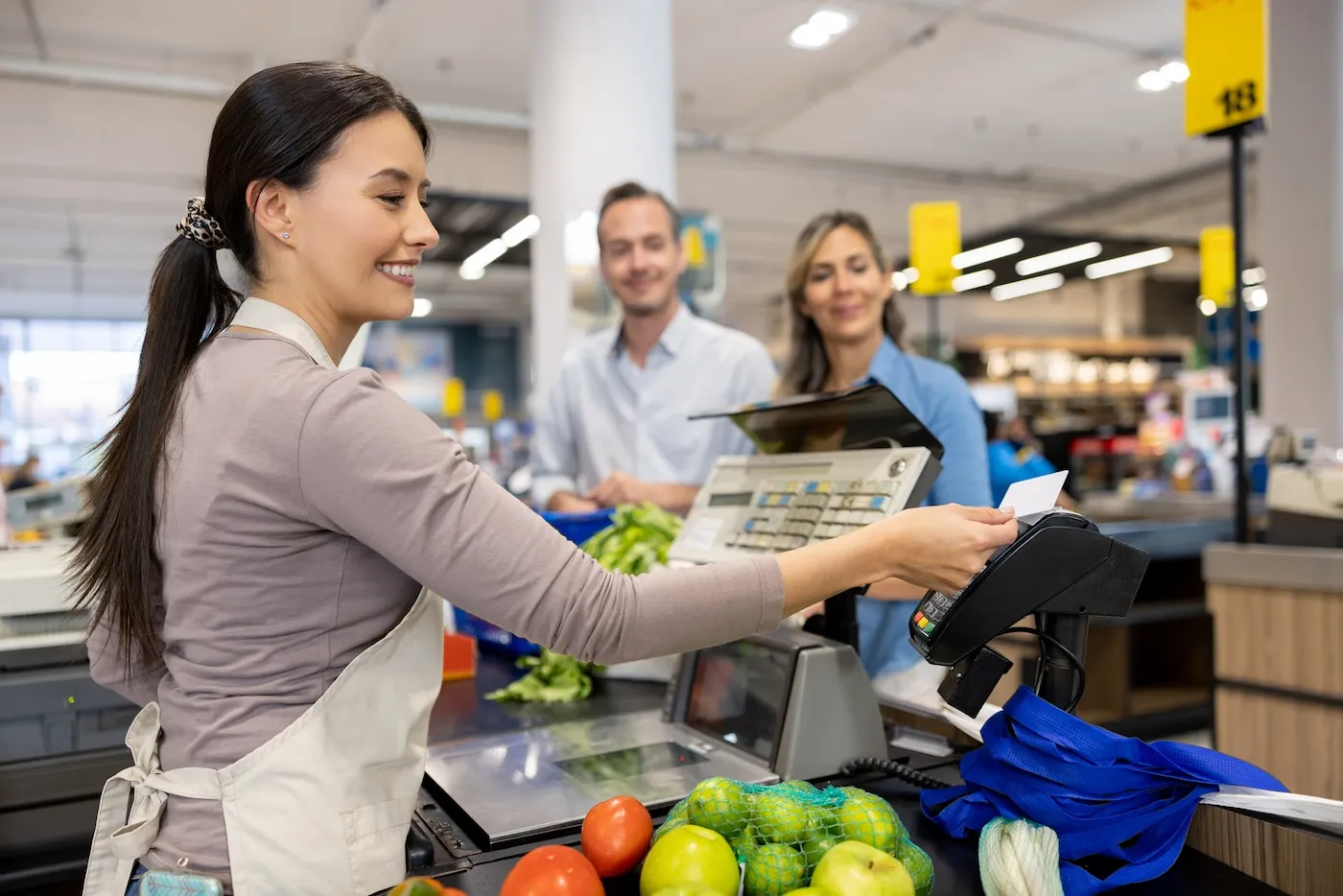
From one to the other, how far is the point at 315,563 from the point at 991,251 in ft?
43.5

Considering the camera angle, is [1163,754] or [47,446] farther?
[47,446]

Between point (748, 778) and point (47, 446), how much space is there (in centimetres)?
1795

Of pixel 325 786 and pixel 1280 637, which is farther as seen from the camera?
pixel 1280 637

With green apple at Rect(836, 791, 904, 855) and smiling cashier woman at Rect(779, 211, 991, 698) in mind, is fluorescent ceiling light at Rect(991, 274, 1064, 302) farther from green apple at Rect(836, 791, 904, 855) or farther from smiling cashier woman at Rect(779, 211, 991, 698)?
green apple at Rect(836, 791, 904, 855)

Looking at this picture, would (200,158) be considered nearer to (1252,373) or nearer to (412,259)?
(412,259)

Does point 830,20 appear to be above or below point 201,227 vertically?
above

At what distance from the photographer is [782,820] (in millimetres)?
1067

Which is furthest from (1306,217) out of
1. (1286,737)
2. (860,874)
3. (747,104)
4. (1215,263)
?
(860,874)

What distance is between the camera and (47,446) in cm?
1623

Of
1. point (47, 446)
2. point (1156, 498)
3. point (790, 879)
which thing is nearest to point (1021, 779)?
point (790, 879)

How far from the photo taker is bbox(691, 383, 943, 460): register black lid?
1.35 meters

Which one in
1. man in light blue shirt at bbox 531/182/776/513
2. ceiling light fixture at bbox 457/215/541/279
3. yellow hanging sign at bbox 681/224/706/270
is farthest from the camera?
ceiling light fixture at bbox 457/215/541/279

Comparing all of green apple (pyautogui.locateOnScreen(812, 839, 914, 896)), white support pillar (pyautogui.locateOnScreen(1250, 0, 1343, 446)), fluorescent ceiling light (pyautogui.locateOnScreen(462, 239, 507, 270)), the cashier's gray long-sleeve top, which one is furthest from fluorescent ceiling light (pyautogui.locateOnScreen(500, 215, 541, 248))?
green apple (pyautogui.locateOnScreen(812, 839, 914, 896))

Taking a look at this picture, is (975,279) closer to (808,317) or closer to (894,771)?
(808,317)
